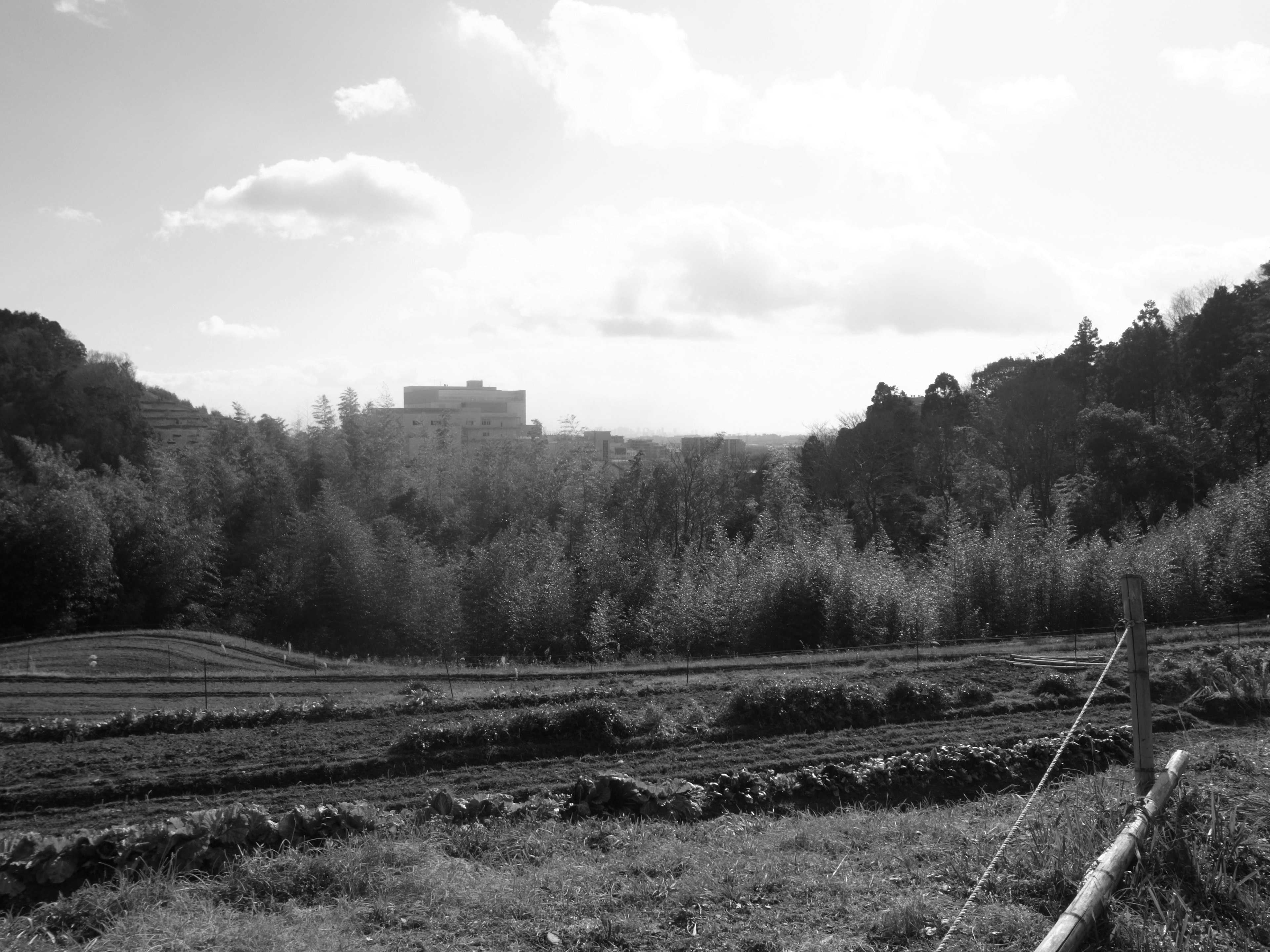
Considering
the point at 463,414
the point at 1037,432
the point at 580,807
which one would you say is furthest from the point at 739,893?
the point at 463,414

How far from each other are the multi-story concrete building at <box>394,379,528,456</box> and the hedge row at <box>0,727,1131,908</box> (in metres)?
55.7

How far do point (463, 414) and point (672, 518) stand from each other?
6394cm

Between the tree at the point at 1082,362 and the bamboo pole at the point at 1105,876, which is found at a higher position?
the tree at the point at 1082,362

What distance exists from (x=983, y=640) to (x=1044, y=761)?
1538 centimetres

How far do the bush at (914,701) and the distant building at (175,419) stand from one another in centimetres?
5850

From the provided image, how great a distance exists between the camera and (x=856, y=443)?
1953 inches

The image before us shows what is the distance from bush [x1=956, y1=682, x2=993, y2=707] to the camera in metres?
15.5

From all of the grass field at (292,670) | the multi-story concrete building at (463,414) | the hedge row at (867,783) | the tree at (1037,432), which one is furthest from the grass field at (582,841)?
the multi-story concrete building at (463,414)

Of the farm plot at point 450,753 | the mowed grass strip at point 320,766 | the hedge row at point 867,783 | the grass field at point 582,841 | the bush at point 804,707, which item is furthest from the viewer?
the bush at point 804,707

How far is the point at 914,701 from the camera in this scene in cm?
1514

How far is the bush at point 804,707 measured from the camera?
14156mm

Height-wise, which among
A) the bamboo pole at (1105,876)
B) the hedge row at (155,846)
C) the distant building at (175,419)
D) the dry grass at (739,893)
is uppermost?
the distant building at (175,419)

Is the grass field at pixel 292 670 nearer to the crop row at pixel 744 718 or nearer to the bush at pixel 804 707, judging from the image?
the bush at pixel 804 707

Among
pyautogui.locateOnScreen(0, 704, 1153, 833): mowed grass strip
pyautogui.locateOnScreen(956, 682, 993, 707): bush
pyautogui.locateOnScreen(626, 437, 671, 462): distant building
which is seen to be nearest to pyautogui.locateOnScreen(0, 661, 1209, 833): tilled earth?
pyautogui.locateOnScreen(0, 704, 1153, 833): mowed grass strip
